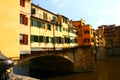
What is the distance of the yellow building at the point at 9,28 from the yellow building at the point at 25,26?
425 inches

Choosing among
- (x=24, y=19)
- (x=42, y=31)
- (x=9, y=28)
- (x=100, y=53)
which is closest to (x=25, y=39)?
(x=24, y=19)

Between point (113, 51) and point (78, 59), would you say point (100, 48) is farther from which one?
point (78, 59)

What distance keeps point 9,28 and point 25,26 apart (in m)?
13.3

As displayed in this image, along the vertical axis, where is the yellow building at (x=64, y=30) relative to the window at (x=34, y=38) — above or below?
above

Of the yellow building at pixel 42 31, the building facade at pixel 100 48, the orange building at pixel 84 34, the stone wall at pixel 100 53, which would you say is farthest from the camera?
the building facade at pixel 100 48

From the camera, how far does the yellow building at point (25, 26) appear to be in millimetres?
29067

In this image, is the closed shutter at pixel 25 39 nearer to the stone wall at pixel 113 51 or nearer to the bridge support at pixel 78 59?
the bridge support at pixel 78 59

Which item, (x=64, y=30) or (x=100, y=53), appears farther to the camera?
(x=100, y=53)

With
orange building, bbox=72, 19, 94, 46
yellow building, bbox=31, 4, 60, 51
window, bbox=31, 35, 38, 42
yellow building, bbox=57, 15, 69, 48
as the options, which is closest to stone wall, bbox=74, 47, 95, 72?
orange building, bbox=72, 19, 94, 46

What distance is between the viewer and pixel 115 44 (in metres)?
125

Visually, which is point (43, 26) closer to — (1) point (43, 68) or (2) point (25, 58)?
(2) point (25, 58)

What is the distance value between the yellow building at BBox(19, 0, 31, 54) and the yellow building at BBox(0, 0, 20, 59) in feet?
35.4

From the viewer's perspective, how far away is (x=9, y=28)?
17141 mm

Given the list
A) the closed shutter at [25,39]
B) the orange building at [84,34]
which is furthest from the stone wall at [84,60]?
the closed shutter at [25,39]
